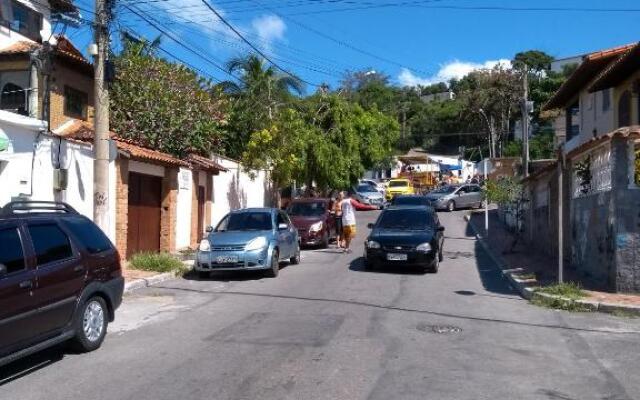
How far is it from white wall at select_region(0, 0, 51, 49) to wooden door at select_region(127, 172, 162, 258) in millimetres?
7367

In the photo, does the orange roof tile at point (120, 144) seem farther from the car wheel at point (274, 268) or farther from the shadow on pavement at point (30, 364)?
the shadow on pavement at point (30, 364)

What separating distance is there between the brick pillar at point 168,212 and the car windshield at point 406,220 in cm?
619

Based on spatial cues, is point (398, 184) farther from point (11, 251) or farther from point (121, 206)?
point (11, 251)

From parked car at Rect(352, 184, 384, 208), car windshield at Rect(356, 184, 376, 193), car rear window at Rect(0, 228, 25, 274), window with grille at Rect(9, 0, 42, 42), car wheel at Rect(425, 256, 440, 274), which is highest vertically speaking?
window with grille at Rect(9, 0, 42, 42)

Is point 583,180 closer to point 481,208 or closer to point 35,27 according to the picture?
point 35,27

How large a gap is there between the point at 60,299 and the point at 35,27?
20.4 m

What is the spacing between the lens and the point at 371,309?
11047mm

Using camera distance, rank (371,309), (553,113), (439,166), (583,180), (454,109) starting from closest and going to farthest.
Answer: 1. (371,309)
2. (583,180)
3. (553,113)
4. (439,166)
5. (454,109)

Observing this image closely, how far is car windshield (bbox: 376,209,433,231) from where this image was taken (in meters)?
→ 17.1

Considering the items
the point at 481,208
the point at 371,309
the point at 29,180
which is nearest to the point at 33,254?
the point at 371,309

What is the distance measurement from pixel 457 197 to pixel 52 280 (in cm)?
3404

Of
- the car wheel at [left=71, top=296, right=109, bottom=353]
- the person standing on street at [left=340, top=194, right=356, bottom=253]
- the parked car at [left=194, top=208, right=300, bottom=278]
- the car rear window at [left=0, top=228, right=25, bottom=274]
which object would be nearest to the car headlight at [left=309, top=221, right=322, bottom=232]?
the person standing on street at [left=340, top=194, right=356, bottom=253]

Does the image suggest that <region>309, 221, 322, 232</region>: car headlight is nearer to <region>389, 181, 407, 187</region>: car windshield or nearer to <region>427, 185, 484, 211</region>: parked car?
A: <region>427, 185, 484, 211</region>: parked car

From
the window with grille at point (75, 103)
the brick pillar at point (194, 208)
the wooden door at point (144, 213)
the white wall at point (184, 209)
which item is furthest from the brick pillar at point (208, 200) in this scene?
the window with grille at point (75, 103)
